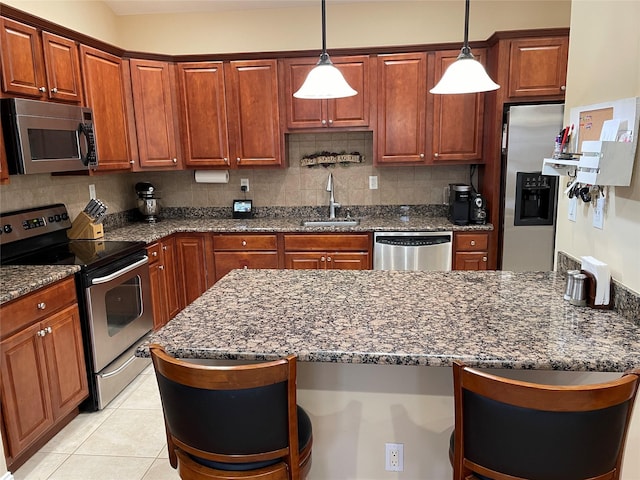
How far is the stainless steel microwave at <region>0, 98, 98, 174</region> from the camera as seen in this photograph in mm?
2511

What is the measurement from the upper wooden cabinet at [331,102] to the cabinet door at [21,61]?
1807mm

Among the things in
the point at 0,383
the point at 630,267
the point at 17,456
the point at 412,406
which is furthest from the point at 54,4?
the point at 630,267

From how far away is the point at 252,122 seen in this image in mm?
3941

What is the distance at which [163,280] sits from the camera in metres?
3.68

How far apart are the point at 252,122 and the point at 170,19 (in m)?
1.24

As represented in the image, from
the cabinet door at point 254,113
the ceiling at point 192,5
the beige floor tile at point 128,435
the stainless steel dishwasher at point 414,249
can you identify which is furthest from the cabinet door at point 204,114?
the beige floor tile at point 128,435

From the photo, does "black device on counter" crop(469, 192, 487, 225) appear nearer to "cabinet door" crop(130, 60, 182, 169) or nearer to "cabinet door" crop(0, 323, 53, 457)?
"cabinet door" crop(130, 60, 182, 169)

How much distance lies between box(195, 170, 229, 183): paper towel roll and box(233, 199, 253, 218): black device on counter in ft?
0.83

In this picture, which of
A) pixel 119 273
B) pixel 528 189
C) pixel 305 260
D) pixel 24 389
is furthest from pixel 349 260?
pixel 24 389

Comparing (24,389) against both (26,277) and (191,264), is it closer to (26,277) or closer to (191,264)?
(26,277)

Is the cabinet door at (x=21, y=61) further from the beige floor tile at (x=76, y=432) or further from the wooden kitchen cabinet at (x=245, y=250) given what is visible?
the beige floor tile at (x=76, y=432)

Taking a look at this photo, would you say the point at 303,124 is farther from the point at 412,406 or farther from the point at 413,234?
the point at 412,406

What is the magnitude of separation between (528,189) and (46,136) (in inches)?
128

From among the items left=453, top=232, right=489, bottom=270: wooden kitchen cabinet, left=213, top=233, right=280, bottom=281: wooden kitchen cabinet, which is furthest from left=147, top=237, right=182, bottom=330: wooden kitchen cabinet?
left=453, top=232, right=489, bottom=270: wooden kitchen cabinet
